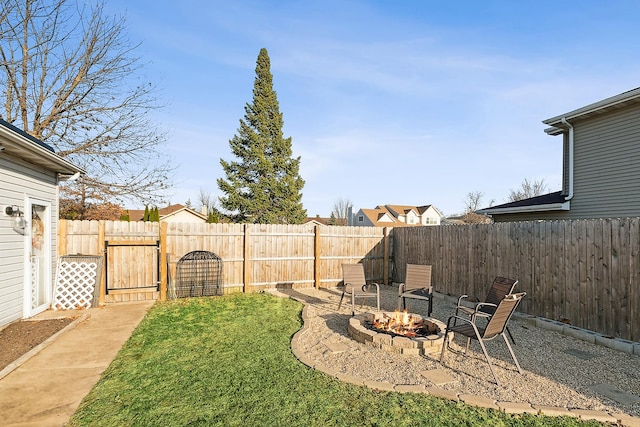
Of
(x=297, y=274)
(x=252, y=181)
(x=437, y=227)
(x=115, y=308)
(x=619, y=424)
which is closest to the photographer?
(x=619, y=424)

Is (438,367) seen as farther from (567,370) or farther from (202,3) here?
(202,3)

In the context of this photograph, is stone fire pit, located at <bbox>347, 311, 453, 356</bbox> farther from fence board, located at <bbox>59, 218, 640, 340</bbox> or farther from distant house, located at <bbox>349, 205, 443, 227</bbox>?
distant house, located at <bbox>349, 205, 443, 227</bbox>

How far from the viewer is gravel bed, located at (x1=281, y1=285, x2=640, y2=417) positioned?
3.27 metres

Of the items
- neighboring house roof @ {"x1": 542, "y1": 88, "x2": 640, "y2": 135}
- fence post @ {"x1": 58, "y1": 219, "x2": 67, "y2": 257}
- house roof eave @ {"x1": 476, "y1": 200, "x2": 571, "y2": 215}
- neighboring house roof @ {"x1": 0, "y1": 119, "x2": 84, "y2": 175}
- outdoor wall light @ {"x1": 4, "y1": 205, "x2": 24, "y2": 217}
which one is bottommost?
fence post @ {"x1": 58, "y1": 219, "x2": 67, "y2": 257}

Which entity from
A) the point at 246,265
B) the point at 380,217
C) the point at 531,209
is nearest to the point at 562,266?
the point at 531,209

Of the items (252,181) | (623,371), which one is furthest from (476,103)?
(252,181)

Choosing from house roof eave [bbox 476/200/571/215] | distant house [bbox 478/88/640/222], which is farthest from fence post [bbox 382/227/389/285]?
distant house [bbox 478/88/640/222]

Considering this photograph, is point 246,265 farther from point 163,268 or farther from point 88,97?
point 88,97

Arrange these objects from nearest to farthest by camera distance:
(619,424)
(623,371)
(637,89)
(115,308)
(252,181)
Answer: (619,424)
(623,371)
(115,308)
(637,89)
(252,181)

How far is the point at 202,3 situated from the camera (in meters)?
7.94

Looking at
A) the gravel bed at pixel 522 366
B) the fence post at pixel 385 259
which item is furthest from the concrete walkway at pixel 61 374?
the fence post at pixel 385 259

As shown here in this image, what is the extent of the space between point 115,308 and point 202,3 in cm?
717

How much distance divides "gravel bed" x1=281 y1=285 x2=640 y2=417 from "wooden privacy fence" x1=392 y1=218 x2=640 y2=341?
47 cm

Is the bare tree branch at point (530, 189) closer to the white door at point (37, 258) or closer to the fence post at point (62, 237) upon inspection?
the fence post at point (62, 237)
